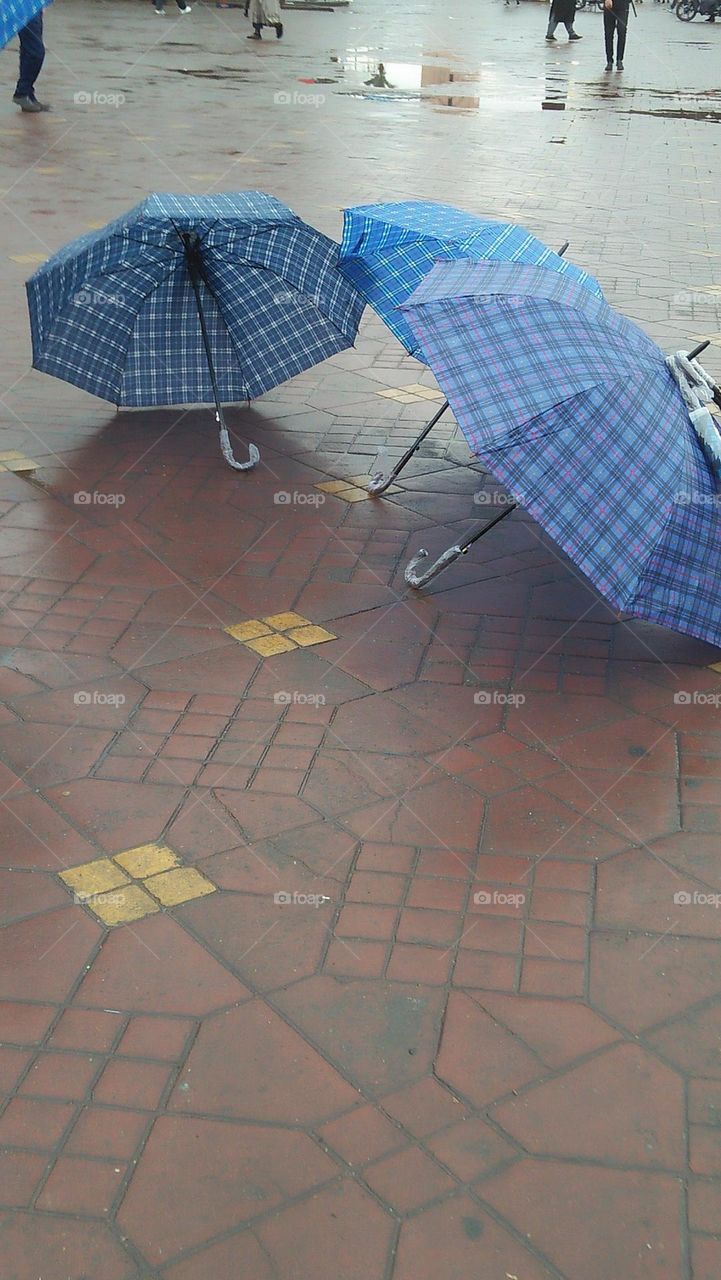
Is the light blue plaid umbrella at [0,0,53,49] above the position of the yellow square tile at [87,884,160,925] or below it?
above

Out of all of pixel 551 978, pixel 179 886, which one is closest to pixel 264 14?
pixel 179 886

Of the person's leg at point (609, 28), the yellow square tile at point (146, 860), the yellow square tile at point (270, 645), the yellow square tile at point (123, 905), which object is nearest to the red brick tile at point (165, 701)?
the yellow square tile at point (270, 645)

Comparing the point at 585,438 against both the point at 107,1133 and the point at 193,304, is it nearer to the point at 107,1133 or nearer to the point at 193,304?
the point at 107,1133

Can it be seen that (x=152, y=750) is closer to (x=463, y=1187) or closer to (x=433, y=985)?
(x=433, y=985)

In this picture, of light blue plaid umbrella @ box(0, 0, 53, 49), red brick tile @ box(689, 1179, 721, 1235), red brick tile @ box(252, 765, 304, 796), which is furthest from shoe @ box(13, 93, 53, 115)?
red brick tile @ box(689, 1179, 721, 1235)

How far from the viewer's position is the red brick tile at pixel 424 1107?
2.43 meters

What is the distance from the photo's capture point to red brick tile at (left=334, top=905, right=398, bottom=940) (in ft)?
9.58

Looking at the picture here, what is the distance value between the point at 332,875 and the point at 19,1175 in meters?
1.09

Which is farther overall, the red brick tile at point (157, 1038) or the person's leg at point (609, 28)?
the person's leg at point (609, 28)

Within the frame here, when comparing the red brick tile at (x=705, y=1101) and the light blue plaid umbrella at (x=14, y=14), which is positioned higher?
the light blue plaid umbrella at (x=14, y=14)

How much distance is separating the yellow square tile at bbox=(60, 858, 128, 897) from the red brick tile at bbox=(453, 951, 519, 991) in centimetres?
89

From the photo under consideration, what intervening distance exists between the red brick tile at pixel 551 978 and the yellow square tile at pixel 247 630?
1746 millimetres

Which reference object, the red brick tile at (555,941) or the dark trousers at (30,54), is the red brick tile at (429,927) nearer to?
the red brick tile at (555,941)

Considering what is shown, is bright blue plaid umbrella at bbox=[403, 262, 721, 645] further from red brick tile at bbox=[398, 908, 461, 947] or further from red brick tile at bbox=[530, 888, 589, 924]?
red brick tile at bbox=[398, 908, 461, 947]
